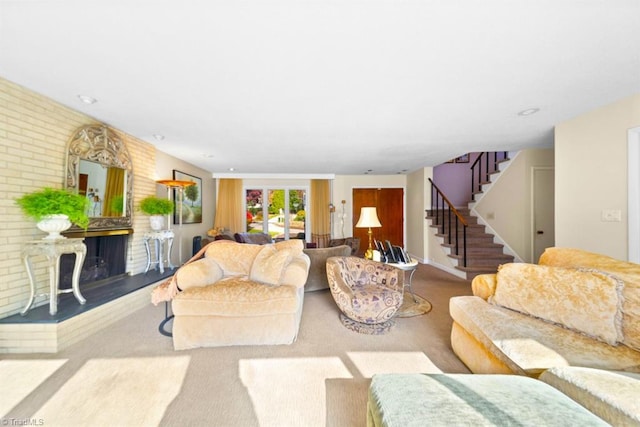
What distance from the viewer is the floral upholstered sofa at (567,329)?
3.62 ft

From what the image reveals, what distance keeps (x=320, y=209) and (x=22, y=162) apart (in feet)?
18.6

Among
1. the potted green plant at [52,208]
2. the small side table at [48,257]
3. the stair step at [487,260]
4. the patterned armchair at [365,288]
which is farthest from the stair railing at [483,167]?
the small side table at [48,257]

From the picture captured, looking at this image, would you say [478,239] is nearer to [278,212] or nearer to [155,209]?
[278,212]

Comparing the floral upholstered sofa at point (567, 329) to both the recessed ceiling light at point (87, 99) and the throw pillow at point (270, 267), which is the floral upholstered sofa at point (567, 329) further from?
the recessed ceiling light at point (87, 99)

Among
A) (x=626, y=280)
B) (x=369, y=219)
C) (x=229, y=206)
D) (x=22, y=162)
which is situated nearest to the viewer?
(x=626, y=280)

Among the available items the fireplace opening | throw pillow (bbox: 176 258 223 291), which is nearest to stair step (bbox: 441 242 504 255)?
throw pillow (bbox: 176 258 223 291)

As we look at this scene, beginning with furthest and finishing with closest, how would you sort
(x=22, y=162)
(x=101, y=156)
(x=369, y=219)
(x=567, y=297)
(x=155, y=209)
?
(x=155, y=209) < (x=369, y=219) < (x=101, y=156) < (x=22, y=162) < (x=567, y=297)

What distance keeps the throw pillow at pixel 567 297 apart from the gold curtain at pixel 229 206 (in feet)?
20.8

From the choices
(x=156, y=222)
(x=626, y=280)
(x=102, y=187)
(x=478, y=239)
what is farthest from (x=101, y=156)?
(x=478, y=239)

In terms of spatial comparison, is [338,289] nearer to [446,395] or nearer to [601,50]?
[446,395]

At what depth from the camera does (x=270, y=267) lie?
2559mm

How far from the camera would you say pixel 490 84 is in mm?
2180

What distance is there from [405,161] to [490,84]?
3.17 m

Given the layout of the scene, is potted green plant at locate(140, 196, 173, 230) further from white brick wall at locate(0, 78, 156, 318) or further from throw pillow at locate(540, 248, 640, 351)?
throw pillow at locate(540, 248, 640, 351)
